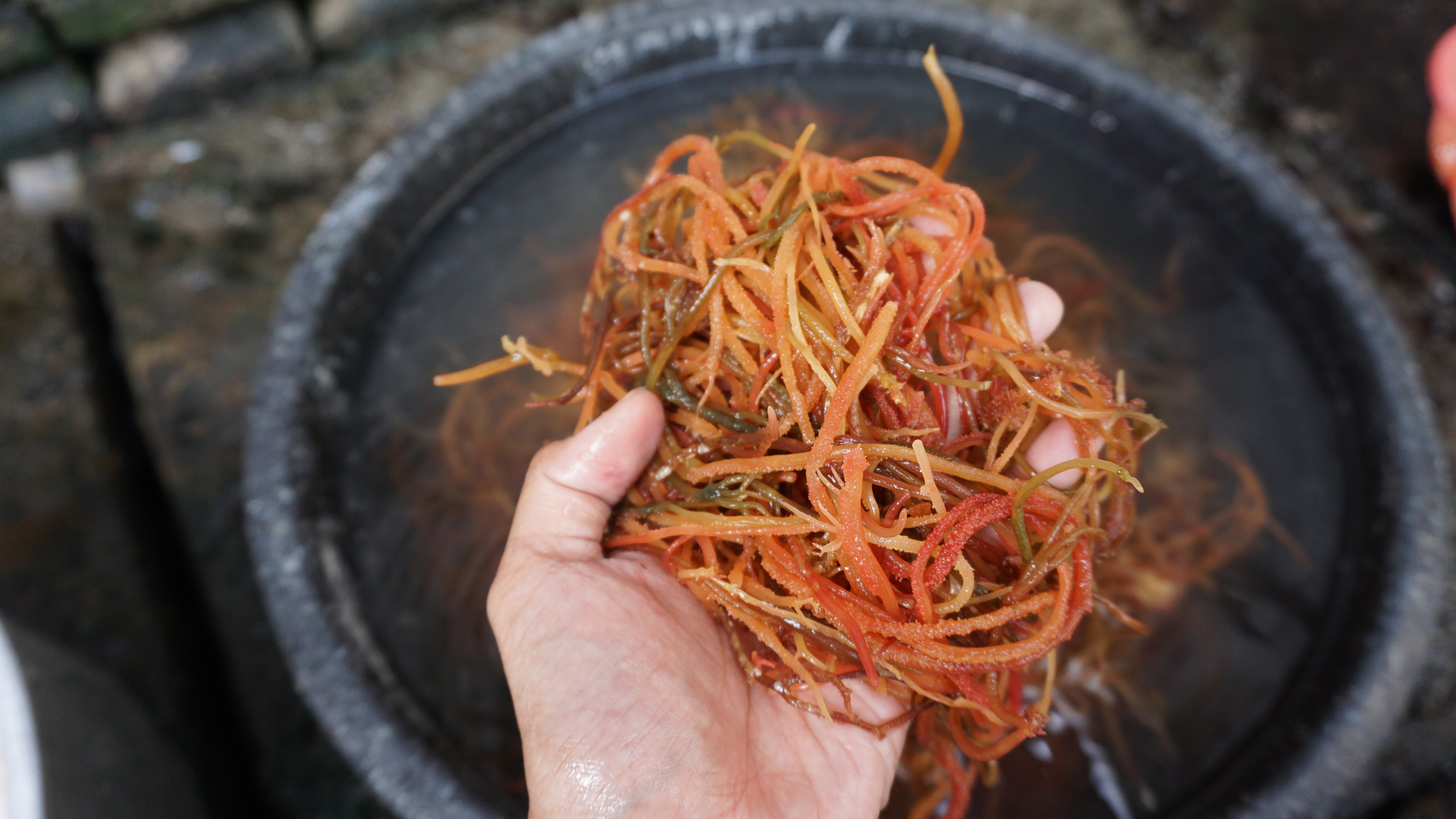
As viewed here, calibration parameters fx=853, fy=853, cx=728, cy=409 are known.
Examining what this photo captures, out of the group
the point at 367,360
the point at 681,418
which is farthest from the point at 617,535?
the point at 367,360

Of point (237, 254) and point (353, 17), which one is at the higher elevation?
point (353, 17)

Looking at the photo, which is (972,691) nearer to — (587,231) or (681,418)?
(681,418)

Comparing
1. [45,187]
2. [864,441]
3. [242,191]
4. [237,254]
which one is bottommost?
[45,187]

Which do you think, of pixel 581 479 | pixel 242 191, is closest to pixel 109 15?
pixel 242 191

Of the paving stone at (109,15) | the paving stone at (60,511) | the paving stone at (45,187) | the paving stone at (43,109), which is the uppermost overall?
the paving stone at (109,15)

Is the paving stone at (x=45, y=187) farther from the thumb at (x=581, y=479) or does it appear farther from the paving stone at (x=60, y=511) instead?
the thumb at (x=581, y=479)

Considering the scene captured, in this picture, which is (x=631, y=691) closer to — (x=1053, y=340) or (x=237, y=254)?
(x=1053, y=340)

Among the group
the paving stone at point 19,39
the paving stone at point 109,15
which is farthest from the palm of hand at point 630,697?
the paving stone at point 19,39
